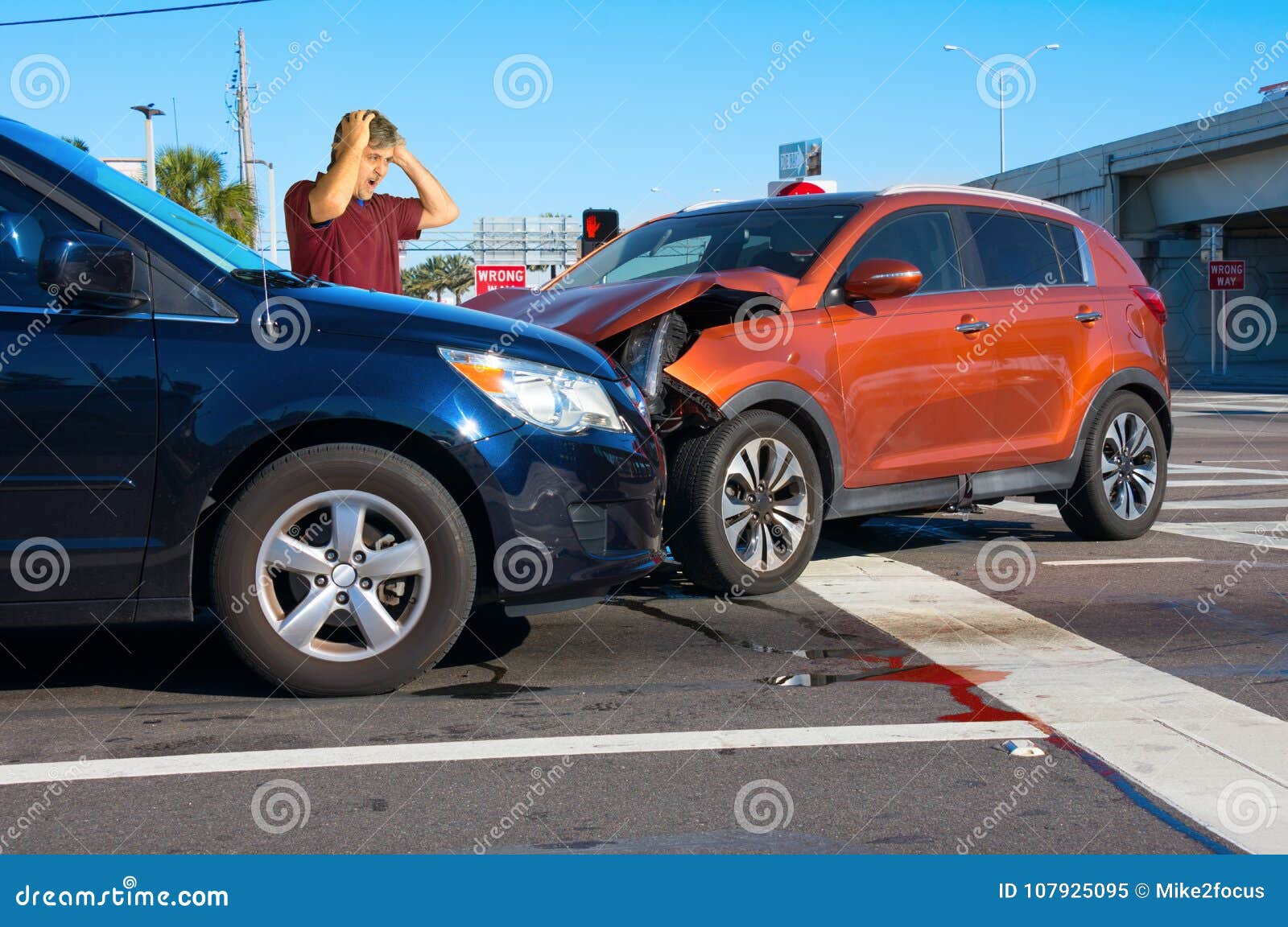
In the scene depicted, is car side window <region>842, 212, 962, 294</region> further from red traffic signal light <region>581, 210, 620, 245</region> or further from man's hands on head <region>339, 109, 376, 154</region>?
red traffic signal light <region>581, 210, 620, 245</region>

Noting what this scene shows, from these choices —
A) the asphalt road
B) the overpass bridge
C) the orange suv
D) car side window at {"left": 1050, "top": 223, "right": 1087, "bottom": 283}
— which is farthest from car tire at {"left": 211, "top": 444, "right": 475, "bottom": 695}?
the overpass bridge

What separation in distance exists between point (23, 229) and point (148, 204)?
0.42 m

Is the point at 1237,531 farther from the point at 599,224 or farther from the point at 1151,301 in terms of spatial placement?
the point at 599,224

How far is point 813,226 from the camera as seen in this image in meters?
6.84

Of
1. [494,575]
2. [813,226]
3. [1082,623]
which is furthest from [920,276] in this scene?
[494,575]

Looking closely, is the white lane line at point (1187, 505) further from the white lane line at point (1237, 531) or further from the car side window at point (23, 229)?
the car side window at point (23, 229)

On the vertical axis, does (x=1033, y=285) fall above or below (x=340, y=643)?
above

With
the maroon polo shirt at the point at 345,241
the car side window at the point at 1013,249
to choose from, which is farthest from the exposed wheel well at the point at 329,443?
the car side window at the point at 1013,249

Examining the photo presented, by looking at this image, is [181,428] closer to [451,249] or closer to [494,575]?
[494,575]

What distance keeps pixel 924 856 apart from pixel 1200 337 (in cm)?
4767

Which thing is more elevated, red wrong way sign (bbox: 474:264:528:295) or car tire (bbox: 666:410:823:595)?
red wrong way sign (bbox: 474:264:528:295)

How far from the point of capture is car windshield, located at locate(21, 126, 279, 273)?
4.45 meters

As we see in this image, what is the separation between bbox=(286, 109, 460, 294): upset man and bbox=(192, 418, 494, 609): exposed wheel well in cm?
217

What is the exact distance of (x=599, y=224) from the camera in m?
15.8
